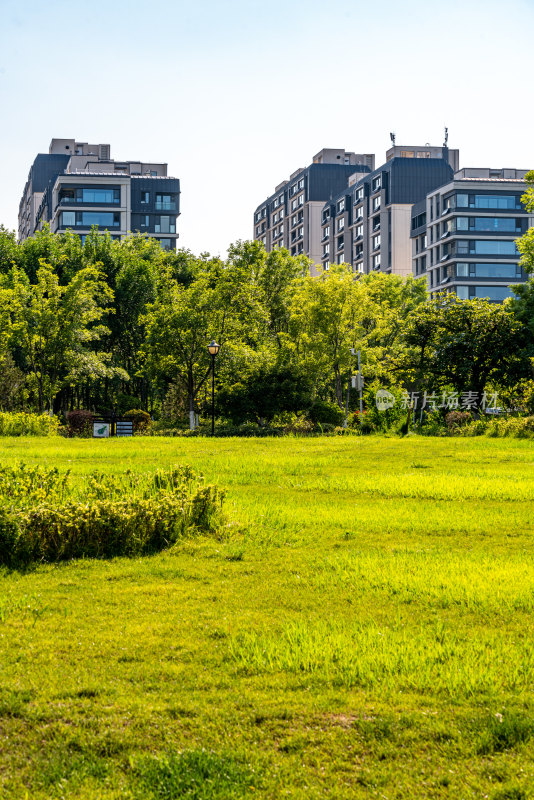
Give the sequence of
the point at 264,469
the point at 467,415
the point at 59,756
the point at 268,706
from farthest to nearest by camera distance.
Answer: the point at 467,415, the point at 264,469, the point at 268,706, the point at 59,756

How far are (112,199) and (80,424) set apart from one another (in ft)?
202

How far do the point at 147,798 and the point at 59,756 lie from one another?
0.57 meters

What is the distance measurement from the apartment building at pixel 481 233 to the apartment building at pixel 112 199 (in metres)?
31.1

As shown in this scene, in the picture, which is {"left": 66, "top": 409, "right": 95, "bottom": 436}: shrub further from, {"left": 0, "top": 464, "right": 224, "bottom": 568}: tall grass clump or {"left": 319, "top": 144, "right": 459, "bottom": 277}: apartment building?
{"left": 319, "top": 144, "right": 459, "bottom": 277}: apartment building

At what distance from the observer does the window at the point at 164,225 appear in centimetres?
8949

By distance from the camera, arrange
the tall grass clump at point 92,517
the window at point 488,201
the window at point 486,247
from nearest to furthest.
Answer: the tall grass clump at point 92,517 < the window at point 488,201 < the window at point 486,247

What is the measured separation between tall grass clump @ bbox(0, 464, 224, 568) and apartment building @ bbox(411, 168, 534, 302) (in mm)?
75457

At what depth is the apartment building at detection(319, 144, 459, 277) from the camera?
8981cm

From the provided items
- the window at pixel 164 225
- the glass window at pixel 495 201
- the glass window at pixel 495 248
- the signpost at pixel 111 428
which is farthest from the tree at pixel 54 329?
the glass window at pixel 495 201

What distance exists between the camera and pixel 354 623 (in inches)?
211

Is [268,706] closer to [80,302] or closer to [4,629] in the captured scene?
[4,629]

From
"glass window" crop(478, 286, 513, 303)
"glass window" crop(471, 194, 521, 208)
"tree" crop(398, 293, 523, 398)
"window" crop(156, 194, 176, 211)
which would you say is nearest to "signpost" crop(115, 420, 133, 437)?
"tree" crop(398, 293, 523, 398)

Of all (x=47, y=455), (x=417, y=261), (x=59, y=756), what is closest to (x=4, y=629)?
(x=59, y=756)

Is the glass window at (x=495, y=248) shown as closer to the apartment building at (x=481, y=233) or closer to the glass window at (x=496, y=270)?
the apartment building at (x=481, y=233)
